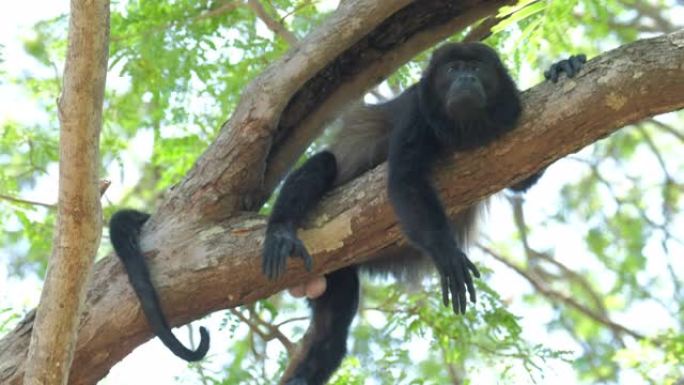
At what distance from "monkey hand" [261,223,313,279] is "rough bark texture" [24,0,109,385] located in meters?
1.08

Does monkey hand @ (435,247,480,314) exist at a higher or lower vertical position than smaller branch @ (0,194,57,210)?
lower

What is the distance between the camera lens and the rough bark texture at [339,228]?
456 centimetres

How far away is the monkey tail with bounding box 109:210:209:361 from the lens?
5.11 metres

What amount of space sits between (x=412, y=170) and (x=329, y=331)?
4.51ft

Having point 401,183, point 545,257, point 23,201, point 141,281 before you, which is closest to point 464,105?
point 401,183

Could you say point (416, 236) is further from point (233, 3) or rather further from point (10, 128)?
point (10, 128)

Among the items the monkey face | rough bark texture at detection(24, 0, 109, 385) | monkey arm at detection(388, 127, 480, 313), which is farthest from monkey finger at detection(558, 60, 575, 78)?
rough bark texture at detection(24, 0, 109, 385)

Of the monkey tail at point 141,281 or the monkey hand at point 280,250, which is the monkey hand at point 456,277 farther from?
the monkey tail at point 141,281

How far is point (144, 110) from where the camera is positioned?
8.91m

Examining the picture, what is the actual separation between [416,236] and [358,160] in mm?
1375

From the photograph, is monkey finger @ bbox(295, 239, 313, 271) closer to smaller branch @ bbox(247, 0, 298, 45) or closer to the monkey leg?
the monkey leg

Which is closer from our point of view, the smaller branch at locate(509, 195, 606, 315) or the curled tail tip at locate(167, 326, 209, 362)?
the curled tail tip at locate(167, 326, 209, 362)

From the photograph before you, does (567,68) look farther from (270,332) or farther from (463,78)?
(270,332)

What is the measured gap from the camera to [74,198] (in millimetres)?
4160
